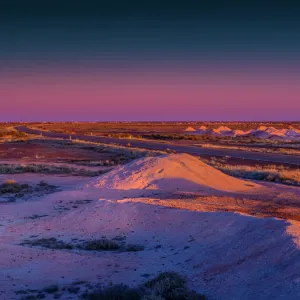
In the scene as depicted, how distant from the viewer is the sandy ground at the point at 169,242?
311 inches

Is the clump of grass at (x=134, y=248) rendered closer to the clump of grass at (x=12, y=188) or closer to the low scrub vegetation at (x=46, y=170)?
the clump of grass at (x=12, y=188)

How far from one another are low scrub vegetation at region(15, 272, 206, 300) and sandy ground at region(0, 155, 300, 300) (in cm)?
29

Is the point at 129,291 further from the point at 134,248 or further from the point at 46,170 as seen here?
the point at 46,170

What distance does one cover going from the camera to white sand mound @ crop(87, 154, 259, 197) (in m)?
21.0

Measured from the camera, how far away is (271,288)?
6988 millimetres

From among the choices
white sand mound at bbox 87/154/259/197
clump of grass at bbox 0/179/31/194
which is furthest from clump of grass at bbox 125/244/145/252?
clump of grass at bbox 0/179/31/194

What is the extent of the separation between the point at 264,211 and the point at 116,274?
791 cm

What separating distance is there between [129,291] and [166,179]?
1411 centimetres

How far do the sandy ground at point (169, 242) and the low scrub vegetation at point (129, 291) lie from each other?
0.29 meters

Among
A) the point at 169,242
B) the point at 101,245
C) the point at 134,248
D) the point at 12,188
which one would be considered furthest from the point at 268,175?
the point at 101,245

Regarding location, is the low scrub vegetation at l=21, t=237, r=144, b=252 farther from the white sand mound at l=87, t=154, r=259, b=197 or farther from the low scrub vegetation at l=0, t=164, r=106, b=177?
the low scrub vegetation at l=0, t=164, r=106, b=177

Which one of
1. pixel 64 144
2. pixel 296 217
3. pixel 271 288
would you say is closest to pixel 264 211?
pixel 296 217

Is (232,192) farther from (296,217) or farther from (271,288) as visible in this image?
(271,288)

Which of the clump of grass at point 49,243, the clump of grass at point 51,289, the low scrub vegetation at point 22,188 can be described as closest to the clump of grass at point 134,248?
the clump of grass at point 49,243
